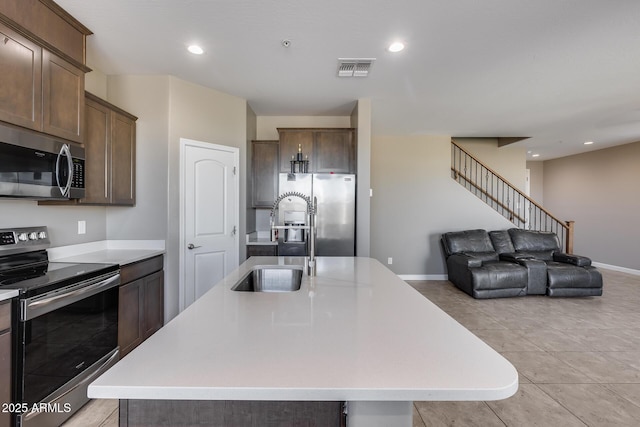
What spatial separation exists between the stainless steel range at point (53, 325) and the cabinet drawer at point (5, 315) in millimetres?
21

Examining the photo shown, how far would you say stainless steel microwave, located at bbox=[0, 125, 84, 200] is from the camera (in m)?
1.72

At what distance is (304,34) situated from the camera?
7.78 ft

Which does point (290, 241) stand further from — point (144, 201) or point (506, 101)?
point (506, 101)

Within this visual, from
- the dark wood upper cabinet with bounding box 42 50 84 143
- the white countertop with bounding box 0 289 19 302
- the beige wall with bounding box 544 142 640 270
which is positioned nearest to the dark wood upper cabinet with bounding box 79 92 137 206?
the dark wood upper cabinet with bounding box 42 50 84 143

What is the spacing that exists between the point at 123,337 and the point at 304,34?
2887mm

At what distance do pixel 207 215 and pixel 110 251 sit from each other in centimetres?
101

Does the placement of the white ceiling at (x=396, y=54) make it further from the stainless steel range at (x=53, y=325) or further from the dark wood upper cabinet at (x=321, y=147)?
the stainless steel range at (x=53, y=325)

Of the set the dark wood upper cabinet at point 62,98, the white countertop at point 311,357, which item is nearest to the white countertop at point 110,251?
the dark wood upper cabinet at point 62,98

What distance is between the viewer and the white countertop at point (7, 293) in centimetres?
145

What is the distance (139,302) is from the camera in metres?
2.60

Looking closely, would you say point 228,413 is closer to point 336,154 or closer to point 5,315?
point 5,315

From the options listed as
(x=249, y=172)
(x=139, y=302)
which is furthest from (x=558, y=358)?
(x=249, y=172)

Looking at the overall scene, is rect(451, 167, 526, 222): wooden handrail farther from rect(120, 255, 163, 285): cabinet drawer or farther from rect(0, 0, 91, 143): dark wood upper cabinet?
rect(0, 0, 91, 143): dark wood upper cabinet

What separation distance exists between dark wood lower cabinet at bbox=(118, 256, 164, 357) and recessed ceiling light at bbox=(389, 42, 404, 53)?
A: 294 centimetres
